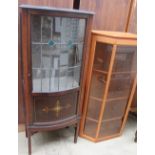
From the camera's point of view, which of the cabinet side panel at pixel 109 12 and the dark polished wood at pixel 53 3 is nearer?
the dark polished wood at pixel 53 3

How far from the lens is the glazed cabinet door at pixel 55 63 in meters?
1.34

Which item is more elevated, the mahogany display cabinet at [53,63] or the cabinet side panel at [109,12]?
the cabinet side panel at [109,12]

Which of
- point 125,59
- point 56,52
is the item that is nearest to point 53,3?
point 56,52

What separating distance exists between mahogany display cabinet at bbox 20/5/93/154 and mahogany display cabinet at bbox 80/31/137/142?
134 millimetres

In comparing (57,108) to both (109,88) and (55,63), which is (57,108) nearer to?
(55,63)

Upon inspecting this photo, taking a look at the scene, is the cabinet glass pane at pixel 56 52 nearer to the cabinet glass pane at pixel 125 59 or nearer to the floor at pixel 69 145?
the cabinet glass pane at pixel 125 59

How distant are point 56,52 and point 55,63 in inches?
3.6

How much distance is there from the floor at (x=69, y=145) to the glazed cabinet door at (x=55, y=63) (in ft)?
1.17

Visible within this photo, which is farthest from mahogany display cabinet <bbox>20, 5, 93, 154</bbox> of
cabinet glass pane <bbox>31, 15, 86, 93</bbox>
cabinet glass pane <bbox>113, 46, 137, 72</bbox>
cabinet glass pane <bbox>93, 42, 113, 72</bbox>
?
cabinet glass pane <bbox>113, 46, 137, 72</bbox>

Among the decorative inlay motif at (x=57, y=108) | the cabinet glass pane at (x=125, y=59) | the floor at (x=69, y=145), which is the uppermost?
the cabinet glass pane at (x=125, y=59)

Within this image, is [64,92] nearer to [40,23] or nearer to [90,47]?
[90,47]

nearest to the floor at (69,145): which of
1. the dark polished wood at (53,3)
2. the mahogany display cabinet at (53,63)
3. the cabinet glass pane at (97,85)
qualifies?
the mahogany display cabinet at (53,63)
